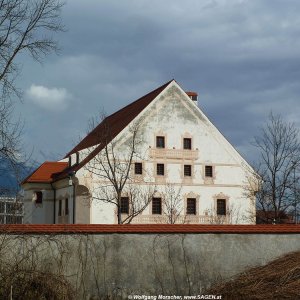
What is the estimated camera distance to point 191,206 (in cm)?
4266

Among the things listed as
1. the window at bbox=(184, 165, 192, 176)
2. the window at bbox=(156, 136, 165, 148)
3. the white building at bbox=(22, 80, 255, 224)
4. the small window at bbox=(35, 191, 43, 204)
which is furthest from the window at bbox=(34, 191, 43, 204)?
the window at bbox=(184, 165, 192, 176)

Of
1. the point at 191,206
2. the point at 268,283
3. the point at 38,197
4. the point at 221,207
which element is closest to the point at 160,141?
the point at 191,206

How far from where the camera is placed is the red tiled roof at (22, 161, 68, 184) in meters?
49.2

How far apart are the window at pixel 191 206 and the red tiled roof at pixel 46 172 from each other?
11675mm

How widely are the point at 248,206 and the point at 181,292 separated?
27.2 meters

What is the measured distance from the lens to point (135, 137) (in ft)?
138

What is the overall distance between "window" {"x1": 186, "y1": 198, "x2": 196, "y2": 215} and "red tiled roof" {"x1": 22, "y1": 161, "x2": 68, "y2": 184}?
38.3 ft

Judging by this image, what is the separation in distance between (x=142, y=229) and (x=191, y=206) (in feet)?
83.7

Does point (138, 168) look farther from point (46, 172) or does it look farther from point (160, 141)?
point (46, 172)

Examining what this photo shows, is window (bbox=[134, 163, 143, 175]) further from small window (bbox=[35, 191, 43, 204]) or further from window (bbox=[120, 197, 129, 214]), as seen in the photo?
small window (bbox=[35, 191, 43, 204])

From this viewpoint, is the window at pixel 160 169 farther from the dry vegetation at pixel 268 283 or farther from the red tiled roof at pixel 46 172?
the dry vegetation at pixel 268 283

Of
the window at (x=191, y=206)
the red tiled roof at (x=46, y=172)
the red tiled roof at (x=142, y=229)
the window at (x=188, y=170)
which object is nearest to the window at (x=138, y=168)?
the window at (x=188, y=170)

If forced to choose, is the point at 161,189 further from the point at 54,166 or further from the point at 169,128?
the point at 54,166

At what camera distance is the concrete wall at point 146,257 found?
16734 millimetres
